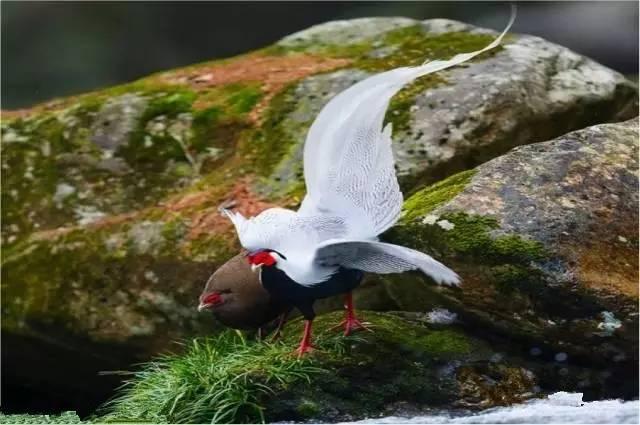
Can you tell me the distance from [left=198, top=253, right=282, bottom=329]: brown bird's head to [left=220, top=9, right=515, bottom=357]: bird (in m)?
0.19

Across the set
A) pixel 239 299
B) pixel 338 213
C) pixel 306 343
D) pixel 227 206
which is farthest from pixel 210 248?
pixel 338 213

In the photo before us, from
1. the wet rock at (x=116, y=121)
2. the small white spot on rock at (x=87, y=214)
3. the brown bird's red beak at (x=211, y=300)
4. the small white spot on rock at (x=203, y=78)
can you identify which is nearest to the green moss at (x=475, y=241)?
the brown bird's red beak at (x=211, y=300)

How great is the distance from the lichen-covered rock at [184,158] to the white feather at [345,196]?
2.73ft

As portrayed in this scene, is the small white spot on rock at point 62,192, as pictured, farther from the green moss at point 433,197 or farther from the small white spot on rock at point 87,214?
the green moss at point 433,197

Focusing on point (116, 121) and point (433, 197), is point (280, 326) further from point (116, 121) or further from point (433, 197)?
point (116, 121)

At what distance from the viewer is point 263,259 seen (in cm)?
257

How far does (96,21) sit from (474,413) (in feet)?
18.5

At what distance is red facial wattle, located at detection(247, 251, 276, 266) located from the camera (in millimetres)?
2568

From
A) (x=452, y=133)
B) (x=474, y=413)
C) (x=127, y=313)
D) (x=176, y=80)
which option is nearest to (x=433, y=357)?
(x=474, y=413)

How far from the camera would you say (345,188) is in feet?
8.67

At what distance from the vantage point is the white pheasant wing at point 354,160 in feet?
8.47

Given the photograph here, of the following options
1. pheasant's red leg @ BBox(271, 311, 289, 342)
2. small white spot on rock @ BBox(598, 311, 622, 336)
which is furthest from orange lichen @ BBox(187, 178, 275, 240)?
A: small white spot on rock @ BBox(598, 311, 622, 336)

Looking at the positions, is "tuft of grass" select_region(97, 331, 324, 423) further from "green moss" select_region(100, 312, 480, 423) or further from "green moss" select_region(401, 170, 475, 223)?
"green moss" select_region(401, 170, 475, 223)

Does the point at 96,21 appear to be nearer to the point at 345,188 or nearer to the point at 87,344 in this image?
the point at 87,344
